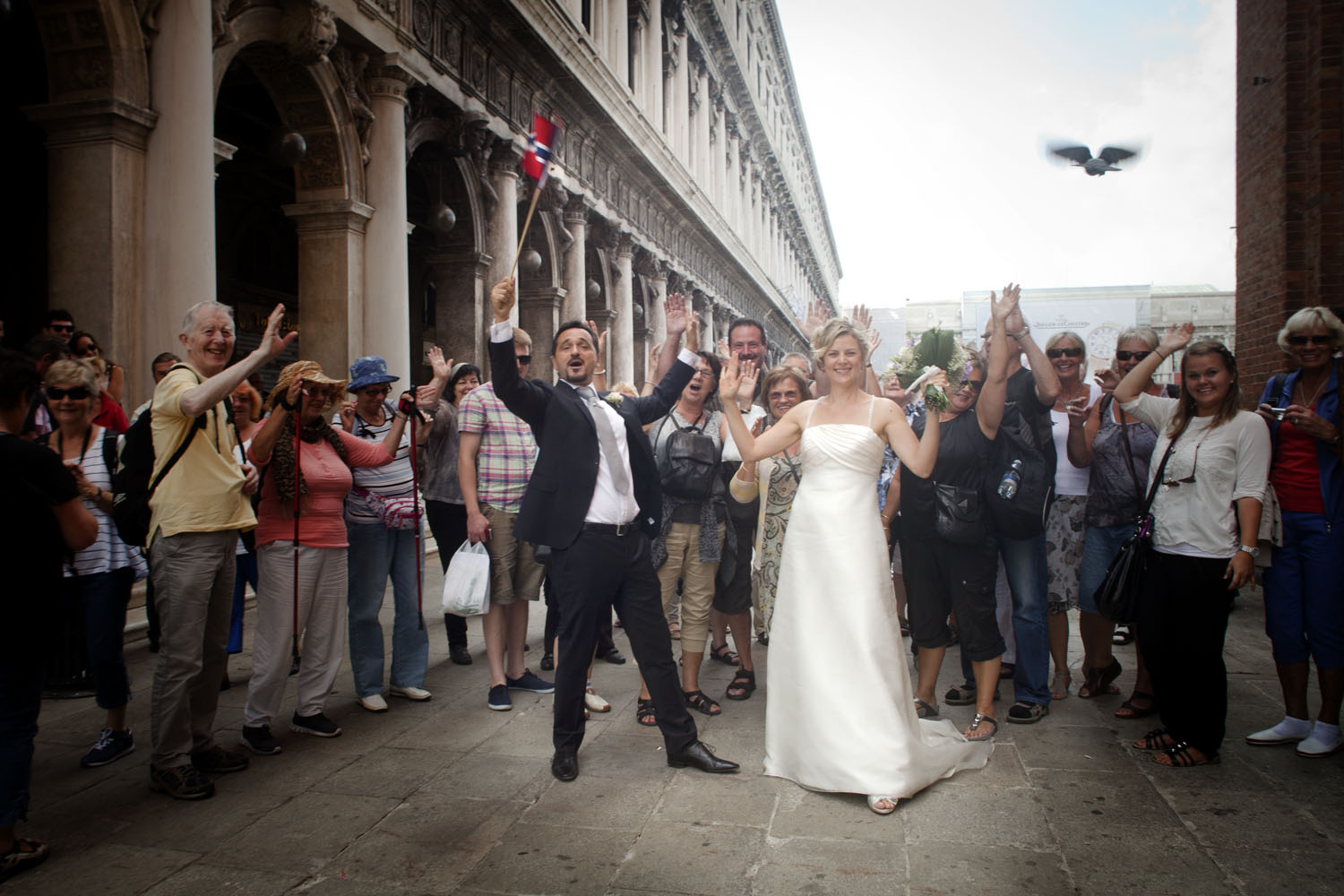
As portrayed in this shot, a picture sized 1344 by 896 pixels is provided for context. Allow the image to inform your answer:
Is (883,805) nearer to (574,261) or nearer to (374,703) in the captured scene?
(374,703)

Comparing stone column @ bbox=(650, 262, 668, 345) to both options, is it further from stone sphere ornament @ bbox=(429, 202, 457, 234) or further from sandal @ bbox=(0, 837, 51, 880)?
sandal @ bbox=(0, 837, 51, 880)

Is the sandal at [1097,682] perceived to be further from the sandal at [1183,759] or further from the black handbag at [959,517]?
the black handbag at [959,517]

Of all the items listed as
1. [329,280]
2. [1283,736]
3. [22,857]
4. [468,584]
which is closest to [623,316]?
[329,280]

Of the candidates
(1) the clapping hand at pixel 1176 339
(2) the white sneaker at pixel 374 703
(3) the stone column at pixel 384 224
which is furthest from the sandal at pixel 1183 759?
(3) the stone column at pixel 384 224

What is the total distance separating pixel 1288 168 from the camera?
766 cm

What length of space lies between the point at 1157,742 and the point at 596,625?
104 inches

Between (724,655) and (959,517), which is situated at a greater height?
(959,517)

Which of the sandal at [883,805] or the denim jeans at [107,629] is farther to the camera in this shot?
the denim jeans at [107,629]

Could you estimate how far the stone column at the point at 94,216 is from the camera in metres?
6.79

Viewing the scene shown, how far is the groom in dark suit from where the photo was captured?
3.79 m

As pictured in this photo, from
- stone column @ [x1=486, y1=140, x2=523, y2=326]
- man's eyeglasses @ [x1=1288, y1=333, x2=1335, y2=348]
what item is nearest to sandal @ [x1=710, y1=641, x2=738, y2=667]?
man's eyeglasses @ [x1=1288, y1=333, x2=1335, y2=348]

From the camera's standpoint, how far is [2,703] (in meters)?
2.90

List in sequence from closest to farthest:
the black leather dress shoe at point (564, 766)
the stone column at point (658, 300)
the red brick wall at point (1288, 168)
A: the black leather dress shoe at point (564, 766) → the red brick wall at point (1288, 168) → the stone column at point (658, 300)

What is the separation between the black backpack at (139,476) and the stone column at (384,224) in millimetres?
6769
